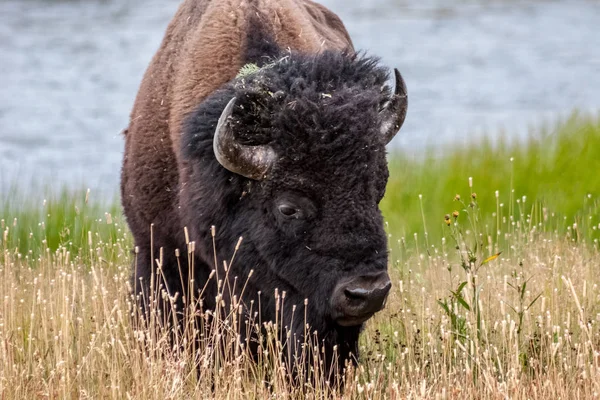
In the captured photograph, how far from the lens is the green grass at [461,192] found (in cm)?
937

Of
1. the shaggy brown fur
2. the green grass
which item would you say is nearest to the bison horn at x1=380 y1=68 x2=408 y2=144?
the shaggy brown fur

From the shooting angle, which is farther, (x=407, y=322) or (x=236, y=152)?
(x=407, y=322)

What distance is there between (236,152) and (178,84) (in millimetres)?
1230

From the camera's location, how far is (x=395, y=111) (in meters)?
5.63

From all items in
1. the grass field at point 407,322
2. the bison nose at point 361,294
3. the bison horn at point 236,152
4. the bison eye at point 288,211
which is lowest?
the grass field at point 407,322

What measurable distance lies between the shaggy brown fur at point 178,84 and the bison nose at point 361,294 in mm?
1386

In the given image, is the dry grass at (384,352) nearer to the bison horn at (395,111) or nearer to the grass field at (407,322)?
the grass field at (407,322)

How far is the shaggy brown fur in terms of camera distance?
6078mm

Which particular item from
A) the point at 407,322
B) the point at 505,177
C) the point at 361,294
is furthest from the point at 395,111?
the point at 505,177

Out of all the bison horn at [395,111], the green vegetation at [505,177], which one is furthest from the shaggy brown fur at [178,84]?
the green vegetation at [505,177]

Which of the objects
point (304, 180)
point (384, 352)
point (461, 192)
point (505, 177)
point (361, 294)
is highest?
point (304, 180)

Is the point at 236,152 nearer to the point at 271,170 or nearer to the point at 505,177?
the point at 271,170

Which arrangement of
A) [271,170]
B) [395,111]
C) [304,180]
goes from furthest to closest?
[395,111]
[271,170]
[304,180]

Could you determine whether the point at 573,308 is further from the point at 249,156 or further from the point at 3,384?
the point at 3,384
